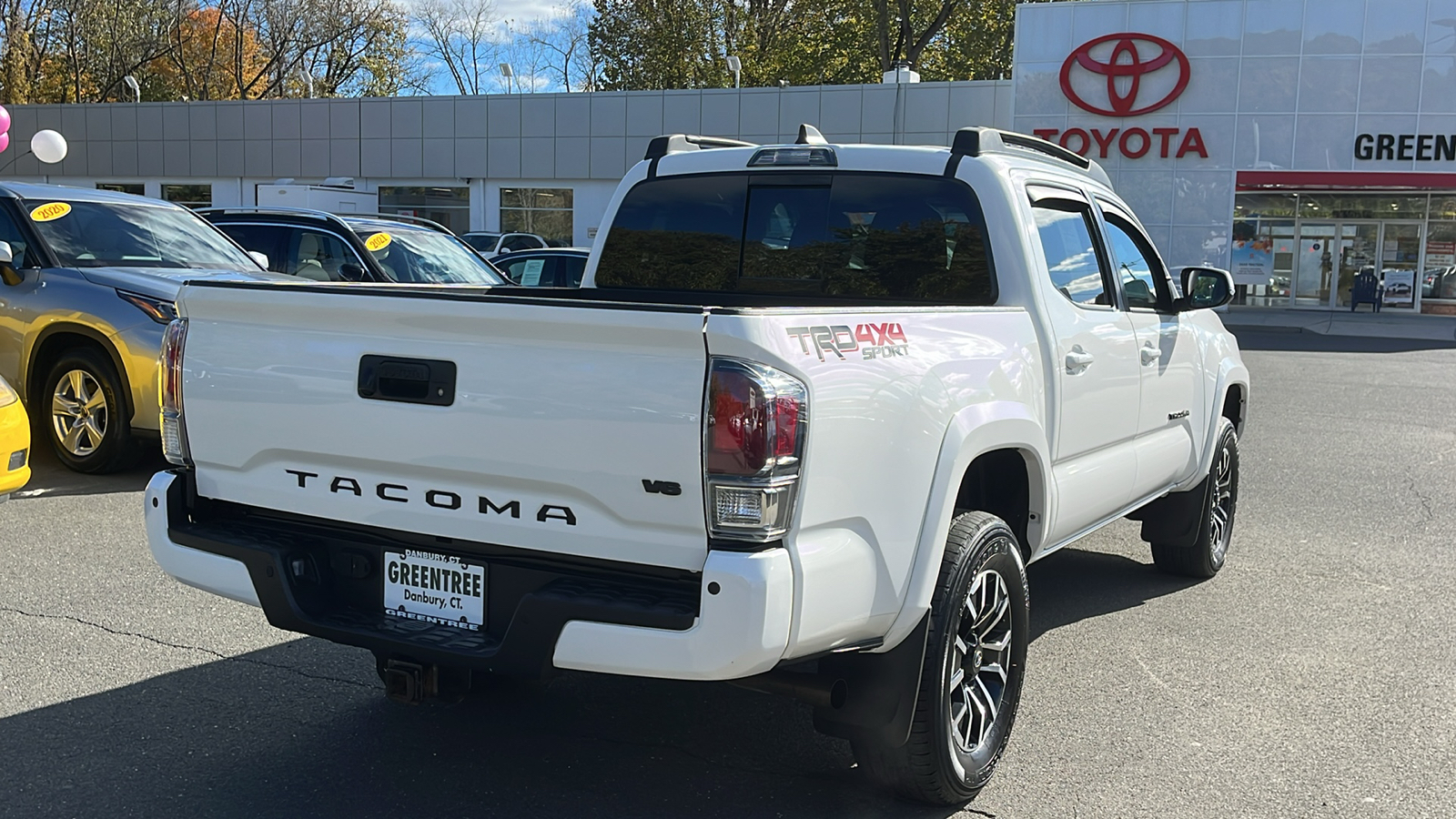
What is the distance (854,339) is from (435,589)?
1286 mm

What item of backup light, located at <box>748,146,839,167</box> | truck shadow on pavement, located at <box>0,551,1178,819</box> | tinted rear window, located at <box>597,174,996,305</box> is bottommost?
truck shadow on pavement, located at <box>0,551,1178,819</box>

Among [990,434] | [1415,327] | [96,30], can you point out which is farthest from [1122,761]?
[96,30]

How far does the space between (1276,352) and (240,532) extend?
20667mm

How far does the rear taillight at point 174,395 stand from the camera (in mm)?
3660

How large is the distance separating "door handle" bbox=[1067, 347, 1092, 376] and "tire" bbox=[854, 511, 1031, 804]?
858 millimetres

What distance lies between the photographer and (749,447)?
2.85 metres

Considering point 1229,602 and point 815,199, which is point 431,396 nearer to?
point 815,199

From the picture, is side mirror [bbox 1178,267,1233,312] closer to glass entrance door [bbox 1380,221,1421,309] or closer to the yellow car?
the yellow car

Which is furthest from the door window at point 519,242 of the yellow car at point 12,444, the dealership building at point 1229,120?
the yellow car at point 12,444

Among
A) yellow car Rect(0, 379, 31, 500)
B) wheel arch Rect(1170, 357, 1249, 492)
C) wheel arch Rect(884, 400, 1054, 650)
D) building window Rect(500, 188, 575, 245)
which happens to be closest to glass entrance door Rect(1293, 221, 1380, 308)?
building window Rect(500, 188, 575, 245)

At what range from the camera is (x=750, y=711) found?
4480mm

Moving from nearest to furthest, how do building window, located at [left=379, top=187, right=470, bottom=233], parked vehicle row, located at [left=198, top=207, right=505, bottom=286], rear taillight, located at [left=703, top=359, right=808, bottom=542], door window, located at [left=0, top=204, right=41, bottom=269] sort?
rear taillight, located at [left=703, top=359, right=808, bottom=542] < door window, located at [left=0, top=204, right=41, bottom=269] < parked vehicle row, located at [left=198, top=207, right=505, bottom=286] < building window, located at [left=379, top=187, right=470, bottom=233]

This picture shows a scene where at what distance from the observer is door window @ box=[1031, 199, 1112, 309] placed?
4695mm

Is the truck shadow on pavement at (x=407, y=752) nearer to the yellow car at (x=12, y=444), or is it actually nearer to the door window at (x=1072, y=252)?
the door window at (x=1072, y=252)
